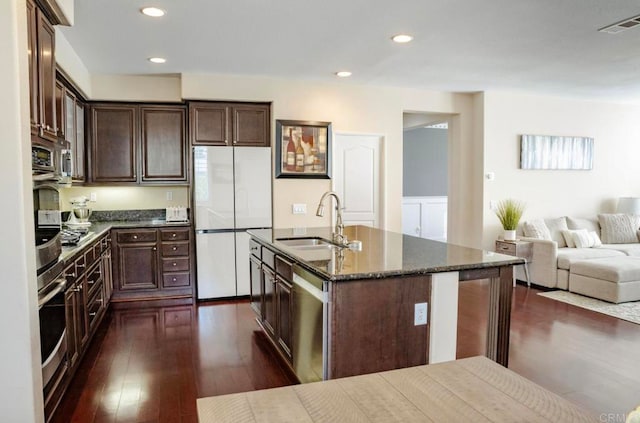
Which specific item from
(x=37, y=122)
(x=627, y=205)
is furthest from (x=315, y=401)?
(x=627, y=205)

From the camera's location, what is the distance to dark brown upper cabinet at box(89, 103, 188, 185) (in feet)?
16.6

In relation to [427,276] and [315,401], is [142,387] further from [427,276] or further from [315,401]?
[315,401]

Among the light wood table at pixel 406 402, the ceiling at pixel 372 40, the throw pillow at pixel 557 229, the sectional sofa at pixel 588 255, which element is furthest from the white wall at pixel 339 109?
the light wood table at pixel 406 402

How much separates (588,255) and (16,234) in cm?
578

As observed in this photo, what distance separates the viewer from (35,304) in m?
2.09

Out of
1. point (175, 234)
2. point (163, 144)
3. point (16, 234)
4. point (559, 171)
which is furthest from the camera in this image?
point (559, 171)

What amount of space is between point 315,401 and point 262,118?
454 centimetres

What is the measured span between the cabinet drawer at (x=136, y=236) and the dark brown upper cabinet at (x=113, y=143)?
65 cm

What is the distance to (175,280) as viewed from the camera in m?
5.09

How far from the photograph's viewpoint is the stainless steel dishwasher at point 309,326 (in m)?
2.31

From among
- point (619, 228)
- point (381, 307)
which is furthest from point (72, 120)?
point (619, 228)

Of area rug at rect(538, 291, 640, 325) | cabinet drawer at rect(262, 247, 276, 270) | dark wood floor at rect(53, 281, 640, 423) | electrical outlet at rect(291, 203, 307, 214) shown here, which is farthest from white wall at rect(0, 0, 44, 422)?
area rug at rect(538, 291, 640, 325)

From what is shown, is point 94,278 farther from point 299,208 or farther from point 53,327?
point 299,208

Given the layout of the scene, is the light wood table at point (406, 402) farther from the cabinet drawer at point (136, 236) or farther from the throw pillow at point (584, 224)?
the throw pillow at point (584, 224)
